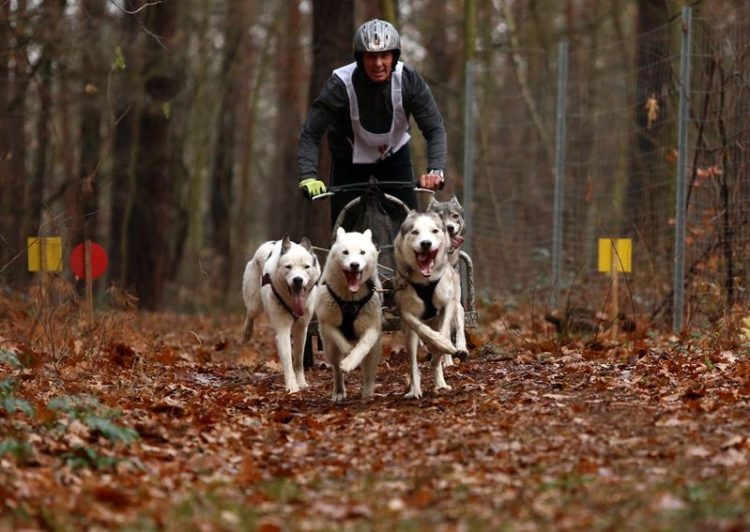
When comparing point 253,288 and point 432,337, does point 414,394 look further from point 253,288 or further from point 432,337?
point 253,288

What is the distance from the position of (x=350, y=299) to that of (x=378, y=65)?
1.73 metres

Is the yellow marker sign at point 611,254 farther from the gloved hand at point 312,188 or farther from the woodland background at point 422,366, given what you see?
the gloved hand at point 312,188

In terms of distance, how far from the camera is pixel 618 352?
9477mm

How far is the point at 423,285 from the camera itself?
25.0 ft

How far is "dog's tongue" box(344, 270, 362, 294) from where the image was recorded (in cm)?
743

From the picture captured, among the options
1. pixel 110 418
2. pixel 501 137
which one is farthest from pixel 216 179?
pixel 110 418

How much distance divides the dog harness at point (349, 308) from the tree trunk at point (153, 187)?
12912 mm

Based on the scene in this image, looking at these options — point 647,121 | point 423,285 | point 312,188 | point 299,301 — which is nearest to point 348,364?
point 423,285

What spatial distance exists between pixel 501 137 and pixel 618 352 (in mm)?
15984

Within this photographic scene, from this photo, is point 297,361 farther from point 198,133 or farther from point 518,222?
point 198,133

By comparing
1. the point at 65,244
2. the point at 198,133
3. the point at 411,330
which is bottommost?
the point at 411,330

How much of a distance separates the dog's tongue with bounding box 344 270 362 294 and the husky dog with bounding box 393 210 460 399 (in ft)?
1.07

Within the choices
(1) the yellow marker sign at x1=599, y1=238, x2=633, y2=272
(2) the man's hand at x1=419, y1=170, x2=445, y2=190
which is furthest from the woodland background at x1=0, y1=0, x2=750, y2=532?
(2) the man's hand at x1=419, y1=170, x2=445, y2=190

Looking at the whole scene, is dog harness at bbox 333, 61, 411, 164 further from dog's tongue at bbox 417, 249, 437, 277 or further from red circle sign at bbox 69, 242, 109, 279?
red circle sign at bbox 69, 242, 109, 279
